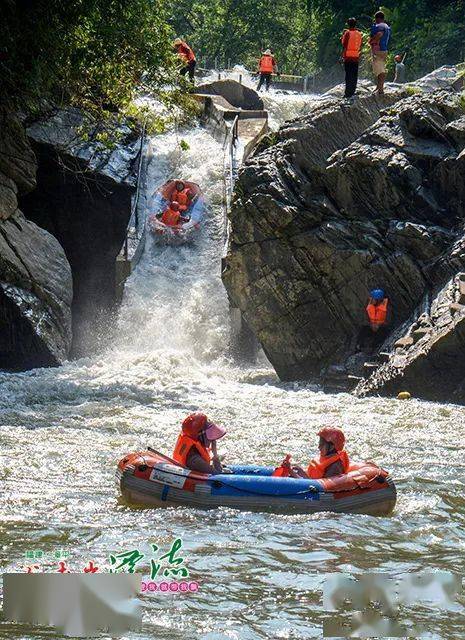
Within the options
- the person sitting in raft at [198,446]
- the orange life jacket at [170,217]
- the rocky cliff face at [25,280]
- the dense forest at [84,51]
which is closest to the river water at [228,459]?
the person sitting in raft at [198,446]

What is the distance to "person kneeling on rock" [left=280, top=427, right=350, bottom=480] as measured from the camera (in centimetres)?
1234

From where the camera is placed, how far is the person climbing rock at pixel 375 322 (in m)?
20.8

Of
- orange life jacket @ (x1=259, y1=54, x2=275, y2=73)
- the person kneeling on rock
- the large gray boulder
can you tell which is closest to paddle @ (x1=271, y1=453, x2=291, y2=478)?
the person kneeling on rock

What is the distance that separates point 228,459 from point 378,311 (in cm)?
735

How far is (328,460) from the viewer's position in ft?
40.6

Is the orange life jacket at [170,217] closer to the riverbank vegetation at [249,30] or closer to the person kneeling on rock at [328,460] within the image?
the person kneeling on rock at [328,460]

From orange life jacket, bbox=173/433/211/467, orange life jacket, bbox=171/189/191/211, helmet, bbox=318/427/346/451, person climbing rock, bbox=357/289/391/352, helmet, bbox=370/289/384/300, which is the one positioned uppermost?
orange life jacket, bbox=171/189/191/211

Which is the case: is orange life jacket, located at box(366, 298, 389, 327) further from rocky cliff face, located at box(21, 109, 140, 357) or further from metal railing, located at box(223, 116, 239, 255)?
rocky cliff face, located at box(21, 109, 140, 357)

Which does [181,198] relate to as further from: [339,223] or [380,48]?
[339,223]

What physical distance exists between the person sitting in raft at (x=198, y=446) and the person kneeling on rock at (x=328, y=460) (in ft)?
2.84

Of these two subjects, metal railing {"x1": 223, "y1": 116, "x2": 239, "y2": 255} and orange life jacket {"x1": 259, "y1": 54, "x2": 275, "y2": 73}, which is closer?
metal railing {"x1": 223, "y1": 116, "x2": 239, "y2": 255}

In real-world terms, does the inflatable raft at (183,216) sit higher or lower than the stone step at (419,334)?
higher

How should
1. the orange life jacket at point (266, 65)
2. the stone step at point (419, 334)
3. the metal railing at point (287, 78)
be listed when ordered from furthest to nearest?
the metal railing at point (287, 78), the orange life jacket at point (266, 65), the stone step at point (419, 334)

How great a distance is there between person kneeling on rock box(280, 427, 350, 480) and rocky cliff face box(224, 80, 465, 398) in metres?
8.66
